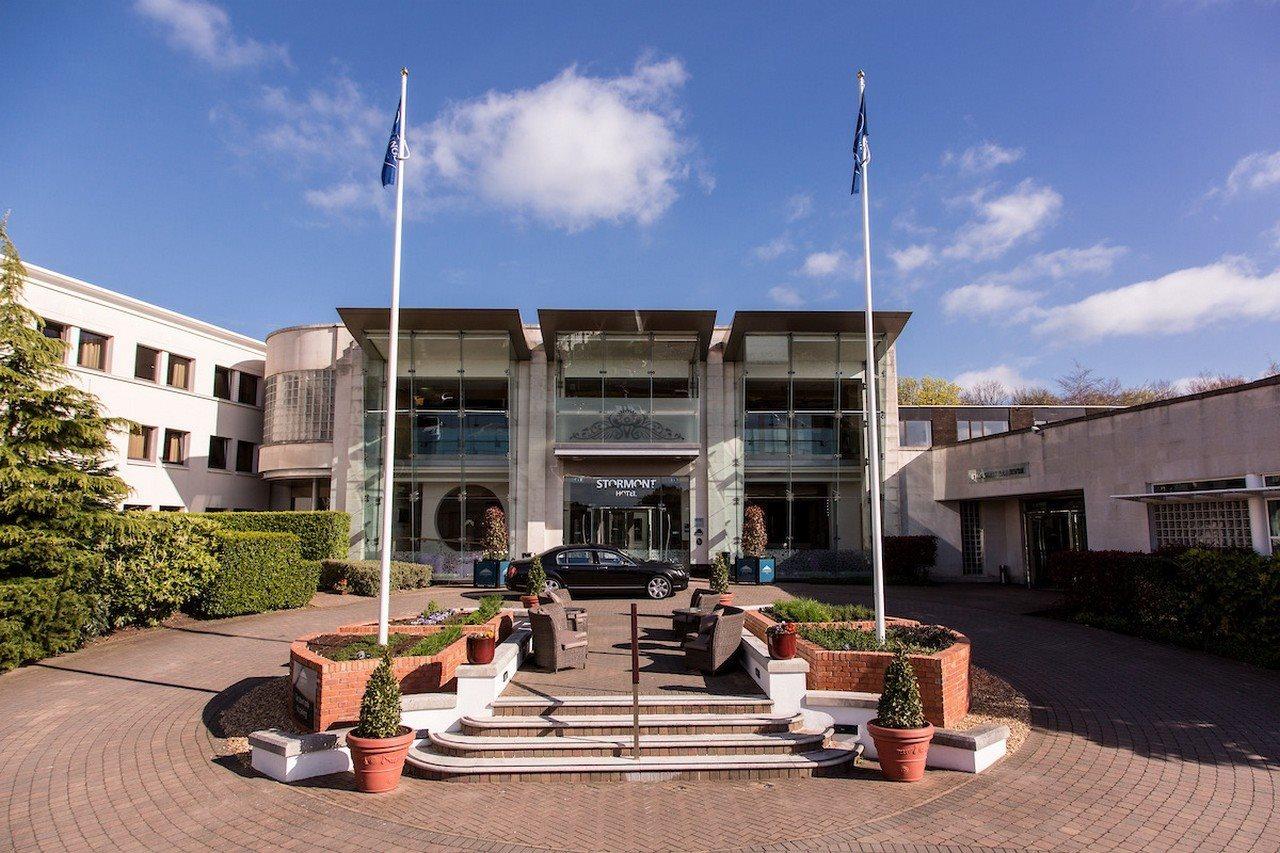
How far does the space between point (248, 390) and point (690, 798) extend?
93.8ft

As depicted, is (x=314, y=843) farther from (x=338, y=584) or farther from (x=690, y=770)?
(x=338, y=584)

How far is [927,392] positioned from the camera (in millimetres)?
56688

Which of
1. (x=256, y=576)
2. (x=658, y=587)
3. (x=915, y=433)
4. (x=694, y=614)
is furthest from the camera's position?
(x=915, y=433)

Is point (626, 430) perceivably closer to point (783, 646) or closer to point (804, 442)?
point (804, 442)

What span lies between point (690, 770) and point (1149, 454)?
14481 mm

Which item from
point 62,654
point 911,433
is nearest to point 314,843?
point 62,654

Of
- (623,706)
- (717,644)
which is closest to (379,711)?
(623,706)

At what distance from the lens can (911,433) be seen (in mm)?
28469

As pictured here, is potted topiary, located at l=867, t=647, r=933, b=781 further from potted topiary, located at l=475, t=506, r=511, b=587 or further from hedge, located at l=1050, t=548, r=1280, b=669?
potted topiary, located at l=475, t=506, r=511, b=587

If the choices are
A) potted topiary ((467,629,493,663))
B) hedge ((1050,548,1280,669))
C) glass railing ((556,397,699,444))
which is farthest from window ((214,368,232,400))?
hedge ((1050,548,1280,669))

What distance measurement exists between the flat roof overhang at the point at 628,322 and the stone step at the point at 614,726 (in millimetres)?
16916

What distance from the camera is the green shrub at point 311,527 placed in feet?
70.7

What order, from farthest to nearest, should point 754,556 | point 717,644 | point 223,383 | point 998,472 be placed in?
point 223,383 → point 754,556 → point 998,472 → point 717,644

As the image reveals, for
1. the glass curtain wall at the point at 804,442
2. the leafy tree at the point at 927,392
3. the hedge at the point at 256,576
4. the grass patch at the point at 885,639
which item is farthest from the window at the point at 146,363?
the leafy tree at the point at 927,392
